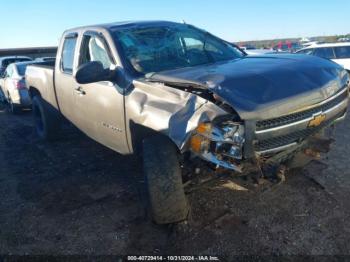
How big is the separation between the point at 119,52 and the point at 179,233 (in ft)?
6.44

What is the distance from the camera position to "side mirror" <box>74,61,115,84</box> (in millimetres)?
3507

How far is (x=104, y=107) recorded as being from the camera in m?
3.98

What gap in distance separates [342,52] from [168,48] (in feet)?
38.4

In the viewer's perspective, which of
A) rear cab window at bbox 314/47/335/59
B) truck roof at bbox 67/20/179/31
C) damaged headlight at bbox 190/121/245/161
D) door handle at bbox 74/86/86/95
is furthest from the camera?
rear cab window at bbox 314/47/335/59

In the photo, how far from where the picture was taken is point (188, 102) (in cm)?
286

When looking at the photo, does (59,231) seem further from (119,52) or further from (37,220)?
(119,52)

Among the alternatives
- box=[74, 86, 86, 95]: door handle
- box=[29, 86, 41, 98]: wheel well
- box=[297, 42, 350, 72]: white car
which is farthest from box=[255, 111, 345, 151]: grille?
box=[297, 42, 350, 72]: white car

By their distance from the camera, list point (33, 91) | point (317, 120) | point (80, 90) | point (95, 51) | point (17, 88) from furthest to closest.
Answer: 1. point (17, 88)
2. point (33, 91)
3. point (80, 90)
4. point (95, 51)
5. point (317, 120)

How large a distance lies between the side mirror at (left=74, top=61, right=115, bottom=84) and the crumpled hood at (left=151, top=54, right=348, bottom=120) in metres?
0.62

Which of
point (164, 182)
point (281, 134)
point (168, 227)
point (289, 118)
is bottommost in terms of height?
point (168, 227)

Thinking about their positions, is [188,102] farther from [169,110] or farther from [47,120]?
[47,120]

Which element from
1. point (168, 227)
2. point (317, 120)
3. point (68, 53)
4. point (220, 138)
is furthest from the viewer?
point (68, 53)

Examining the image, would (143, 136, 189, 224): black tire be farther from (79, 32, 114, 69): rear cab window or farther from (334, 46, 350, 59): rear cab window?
(334, 46, 350, 59): rear cab window

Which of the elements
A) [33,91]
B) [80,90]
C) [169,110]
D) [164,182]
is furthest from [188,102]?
[33,91]
